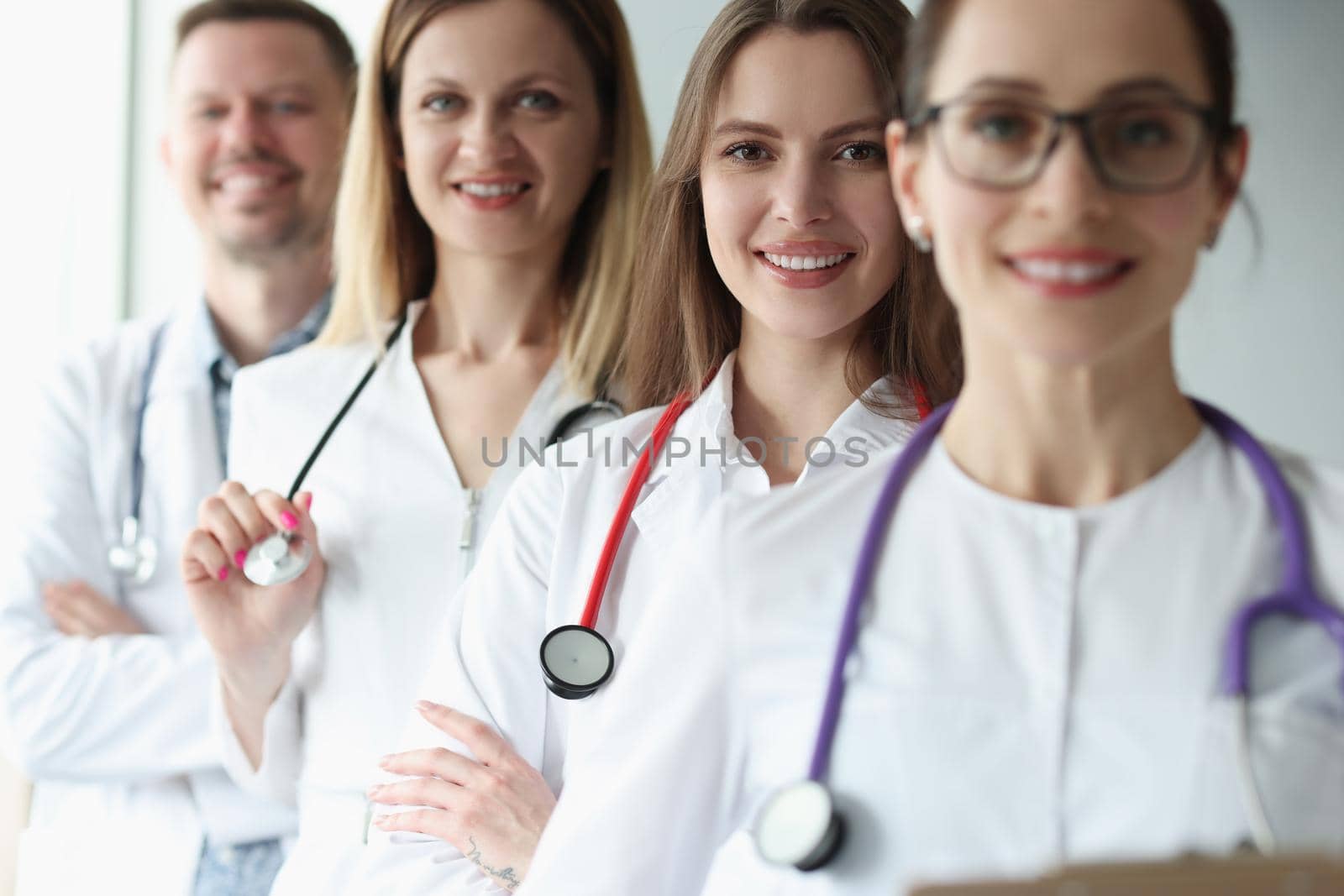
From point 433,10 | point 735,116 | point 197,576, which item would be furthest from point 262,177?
point 735,116

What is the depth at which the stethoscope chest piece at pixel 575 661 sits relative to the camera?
149cm

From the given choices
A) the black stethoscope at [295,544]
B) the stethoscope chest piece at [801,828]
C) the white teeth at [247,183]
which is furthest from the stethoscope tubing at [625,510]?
the white teeth at [247,183]

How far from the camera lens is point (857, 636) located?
1.05m

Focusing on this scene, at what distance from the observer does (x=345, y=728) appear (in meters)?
1.95

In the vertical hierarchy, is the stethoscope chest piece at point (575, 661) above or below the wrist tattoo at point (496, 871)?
above

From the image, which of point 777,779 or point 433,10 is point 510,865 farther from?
point 433,10

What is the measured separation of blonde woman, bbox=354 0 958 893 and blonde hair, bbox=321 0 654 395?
37 centimetres

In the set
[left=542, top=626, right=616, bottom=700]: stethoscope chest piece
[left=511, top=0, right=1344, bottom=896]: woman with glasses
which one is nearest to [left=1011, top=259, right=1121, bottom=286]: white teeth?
[left=511, top=0, right=1344, bottom=896]: woman with glasses

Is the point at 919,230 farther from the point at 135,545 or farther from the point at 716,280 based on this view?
the point at 135,545

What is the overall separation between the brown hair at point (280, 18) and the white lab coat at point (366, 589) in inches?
35.3

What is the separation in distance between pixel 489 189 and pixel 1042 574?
119cm

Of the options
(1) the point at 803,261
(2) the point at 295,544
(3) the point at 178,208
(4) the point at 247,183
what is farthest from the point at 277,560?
(3) the point at 178,208

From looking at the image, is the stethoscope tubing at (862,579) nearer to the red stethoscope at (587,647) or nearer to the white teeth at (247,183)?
the red stethoscope at (587,647)

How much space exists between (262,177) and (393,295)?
0.58 meters
